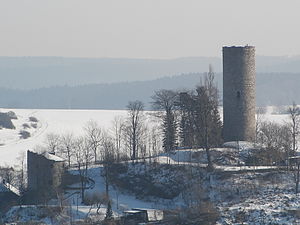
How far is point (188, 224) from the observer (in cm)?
4922

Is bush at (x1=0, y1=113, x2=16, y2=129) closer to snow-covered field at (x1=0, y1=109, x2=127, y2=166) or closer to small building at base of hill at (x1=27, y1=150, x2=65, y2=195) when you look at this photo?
snow-covered field at (x1=0, y1=109, x2=127, y2=166)

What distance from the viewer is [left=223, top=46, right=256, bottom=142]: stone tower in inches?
2554

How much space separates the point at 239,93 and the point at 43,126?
41239mm

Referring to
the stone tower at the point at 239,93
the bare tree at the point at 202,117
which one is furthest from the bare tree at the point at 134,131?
the stone tower at the point at 239,93

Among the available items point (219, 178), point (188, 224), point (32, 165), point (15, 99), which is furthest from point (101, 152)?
point (15, 99)

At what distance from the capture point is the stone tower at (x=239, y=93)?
213ft

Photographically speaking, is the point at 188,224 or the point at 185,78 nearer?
the point at 188,224

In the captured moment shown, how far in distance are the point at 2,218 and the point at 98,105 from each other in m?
124

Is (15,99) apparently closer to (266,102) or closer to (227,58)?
(266,102)

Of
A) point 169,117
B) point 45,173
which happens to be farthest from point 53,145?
point 45,173

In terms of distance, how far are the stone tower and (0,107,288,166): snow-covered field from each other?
60.7 ft

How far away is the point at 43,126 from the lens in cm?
10294

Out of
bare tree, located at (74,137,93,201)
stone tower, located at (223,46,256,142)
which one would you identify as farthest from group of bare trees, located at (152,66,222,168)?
bare tree, located at (74,137,93,201)

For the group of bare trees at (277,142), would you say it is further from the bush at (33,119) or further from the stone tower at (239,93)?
the bush at (33,119)
